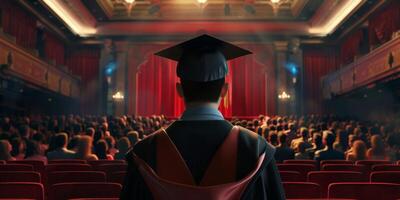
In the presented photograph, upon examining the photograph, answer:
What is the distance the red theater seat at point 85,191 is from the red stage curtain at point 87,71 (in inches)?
817

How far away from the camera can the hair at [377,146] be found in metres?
7.19

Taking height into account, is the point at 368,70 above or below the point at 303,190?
above

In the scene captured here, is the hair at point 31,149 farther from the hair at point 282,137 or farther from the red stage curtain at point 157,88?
the red stage curtain at point 157,88

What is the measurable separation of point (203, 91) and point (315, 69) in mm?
22813

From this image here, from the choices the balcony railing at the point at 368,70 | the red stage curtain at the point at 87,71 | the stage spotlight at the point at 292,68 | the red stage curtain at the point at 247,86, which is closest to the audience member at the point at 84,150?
the balcony railing at the point at 368,70

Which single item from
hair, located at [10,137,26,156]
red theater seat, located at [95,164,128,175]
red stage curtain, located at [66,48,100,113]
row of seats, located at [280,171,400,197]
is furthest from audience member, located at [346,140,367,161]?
red stage curtain, located at [66,48,100,113]

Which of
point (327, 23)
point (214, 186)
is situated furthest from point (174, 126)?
point (327, 23)

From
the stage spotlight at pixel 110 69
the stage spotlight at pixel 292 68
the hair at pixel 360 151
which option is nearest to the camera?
the hair at pixel 360 151

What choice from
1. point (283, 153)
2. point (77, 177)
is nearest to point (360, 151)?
point (283, 153)

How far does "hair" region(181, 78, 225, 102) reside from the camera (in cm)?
183

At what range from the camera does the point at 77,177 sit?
4.18 meters

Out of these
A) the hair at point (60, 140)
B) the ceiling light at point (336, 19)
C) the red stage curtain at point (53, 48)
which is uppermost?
the ceiling light at point (336, 19)

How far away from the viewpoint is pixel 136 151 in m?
1.78

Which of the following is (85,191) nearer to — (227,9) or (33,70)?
(33,70)
